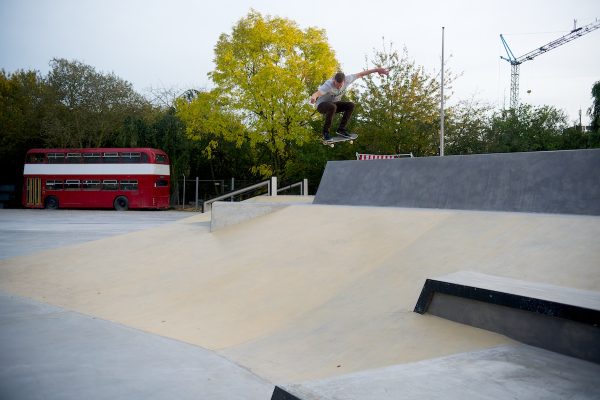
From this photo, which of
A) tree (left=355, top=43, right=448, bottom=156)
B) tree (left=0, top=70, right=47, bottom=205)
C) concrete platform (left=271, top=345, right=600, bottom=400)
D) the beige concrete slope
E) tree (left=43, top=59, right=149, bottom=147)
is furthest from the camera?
tree (left=0, top=70, right=47, bottom=205)

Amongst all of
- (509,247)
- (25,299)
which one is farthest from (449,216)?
(25,299)

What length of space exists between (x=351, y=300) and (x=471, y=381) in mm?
2741

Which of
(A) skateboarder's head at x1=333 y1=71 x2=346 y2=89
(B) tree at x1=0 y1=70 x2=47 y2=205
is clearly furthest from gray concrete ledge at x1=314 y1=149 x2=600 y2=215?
(B) tree at x1=0 y1=70 x2=47 y2=205

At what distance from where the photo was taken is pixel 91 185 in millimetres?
27172

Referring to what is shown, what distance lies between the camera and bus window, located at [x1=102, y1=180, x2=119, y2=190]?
88.4 feet

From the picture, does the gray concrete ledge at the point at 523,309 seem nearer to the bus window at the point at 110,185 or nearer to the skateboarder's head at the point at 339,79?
the skateboarder's head at the point at 339,79

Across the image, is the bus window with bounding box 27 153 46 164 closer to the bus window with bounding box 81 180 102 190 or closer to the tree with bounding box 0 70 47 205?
the bus window with bounding box 81 180 102 190

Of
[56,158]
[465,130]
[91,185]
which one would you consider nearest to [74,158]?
[56,158]

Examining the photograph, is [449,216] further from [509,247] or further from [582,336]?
[582,336]

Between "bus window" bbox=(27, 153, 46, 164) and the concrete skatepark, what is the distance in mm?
20785

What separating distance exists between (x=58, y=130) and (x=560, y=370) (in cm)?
3286

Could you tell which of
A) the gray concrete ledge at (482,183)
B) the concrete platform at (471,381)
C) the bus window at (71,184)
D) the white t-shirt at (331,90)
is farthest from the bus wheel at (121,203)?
the concrete platform at (471,381)

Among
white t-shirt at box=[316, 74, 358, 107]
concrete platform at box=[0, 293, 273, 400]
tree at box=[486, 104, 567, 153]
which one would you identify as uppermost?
tree at box=[486, 104, 567, 153]

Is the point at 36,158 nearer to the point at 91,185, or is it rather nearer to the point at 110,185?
the point at 91,185
